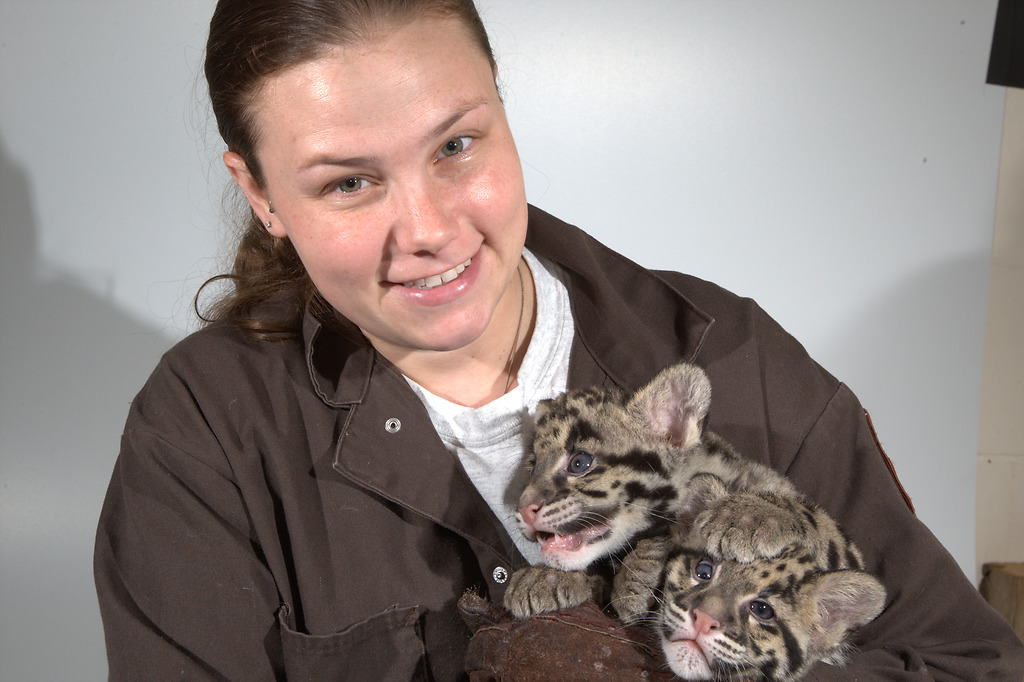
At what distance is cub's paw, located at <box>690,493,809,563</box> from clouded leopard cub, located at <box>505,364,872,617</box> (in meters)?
0.02

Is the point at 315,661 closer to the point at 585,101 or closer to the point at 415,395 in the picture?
the point at 415,395

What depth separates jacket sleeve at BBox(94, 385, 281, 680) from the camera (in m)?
1.72

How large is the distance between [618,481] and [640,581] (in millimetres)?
204

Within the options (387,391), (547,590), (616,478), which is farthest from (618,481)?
(387,391)

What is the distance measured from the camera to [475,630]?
1.77 metres

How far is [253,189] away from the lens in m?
1.92

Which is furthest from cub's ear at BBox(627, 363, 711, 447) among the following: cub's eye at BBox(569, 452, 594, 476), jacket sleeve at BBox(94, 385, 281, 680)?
jacket sleeve at BBox(94, 385, 281, 680)

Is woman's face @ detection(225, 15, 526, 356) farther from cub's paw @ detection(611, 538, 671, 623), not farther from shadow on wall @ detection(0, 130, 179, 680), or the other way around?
shadow on wall @ detection(0, 130, 179, 680)

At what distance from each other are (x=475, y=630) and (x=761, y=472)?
67 centimetres

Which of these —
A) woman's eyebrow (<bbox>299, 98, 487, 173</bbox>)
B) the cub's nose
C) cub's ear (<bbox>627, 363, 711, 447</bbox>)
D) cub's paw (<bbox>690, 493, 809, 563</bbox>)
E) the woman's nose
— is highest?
woman's eyebrow (<bbox>299, 98, 487, 173</bbox>)

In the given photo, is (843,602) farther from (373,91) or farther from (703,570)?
(373,91)

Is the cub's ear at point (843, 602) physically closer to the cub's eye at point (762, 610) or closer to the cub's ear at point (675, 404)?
the cub's eye at point (762, 610)

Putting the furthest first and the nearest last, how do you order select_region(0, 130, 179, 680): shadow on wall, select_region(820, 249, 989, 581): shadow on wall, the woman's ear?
select_region(820, 249, 989, 581): shadow on wall → select_region(0, 130, 179, 680): shadow on wall → the woman's ear

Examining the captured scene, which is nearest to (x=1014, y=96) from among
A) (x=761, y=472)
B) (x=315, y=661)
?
(x=761, y=472)
